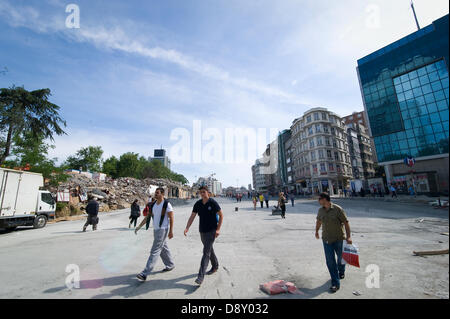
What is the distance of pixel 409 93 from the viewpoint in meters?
32.2

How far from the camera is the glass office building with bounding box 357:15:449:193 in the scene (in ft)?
93.4

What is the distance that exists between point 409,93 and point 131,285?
4493cm

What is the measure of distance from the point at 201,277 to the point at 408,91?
1733 inches

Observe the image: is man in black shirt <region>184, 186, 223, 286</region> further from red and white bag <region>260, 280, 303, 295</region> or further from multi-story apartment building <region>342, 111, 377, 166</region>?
multi-story apartment building <region>342, 111, 377, 166</region>

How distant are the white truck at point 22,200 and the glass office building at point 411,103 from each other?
4185cm

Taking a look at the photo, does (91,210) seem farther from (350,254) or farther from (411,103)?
(411,103)

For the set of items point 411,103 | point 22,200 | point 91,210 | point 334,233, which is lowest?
point 334,233

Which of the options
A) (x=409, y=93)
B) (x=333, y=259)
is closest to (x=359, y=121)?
(x=409, y=93)

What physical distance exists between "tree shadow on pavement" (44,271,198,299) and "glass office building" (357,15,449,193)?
3563cm

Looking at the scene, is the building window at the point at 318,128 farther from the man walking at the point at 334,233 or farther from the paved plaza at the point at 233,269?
the man walking at the point at 334,233

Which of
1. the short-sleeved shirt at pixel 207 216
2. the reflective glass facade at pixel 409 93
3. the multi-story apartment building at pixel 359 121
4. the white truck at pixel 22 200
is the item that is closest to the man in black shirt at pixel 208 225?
the short-sleeved shirt at pixel 207 216

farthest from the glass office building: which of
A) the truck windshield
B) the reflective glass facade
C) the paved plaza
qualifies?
the truck windshield

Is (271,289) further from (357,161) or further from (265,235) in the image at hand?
(357,161)
